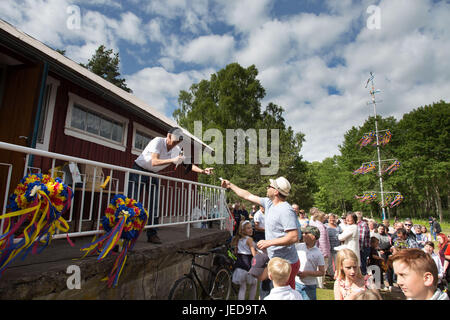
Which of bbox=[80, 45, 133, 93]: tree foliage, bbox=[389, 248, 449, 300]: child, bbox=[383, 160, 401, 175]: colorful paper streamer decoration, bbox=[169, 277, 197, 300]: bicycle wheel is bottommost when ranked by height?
bbox=[169, 277, 197, 300]: bicycle wheel

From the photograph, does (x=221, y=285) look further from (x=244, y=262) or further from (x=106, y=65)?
(x=106, y=65)

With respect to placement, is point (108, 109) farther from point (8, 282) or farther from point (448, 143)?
point (448, 143)

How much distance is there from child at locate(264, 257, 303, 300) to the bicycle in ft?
4.11

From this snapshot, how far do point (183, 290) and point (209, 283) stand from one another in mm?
1053

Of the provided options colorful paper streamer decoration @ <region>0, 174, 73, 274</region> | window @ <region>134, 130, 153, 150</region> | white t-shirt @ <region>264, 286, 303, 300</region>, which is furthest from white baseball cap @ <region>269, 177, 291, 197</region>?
window @ <region>134, 130, 153, 150</region>

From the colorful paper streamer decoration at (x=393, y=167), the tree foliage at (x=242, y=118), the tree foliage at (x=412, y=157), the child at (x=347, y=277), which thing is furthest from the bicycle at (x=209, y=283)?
the tree foliage at (x=412, y=157)

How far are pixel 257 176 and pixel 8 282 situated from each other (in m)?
23.7

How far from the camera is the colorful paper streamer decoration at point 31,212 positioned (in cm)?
164

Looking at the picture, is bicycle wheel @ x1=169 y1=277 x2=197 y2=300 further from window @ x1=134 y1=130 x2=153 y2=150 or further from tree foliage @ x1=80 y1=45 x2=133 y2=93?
tree foliage @ x1=80 y1=45 x2=133 y2=93

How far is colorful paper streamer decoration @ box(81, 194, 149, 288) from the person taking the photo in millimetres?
2310

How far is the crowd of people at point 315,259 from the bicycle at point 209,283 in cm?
26

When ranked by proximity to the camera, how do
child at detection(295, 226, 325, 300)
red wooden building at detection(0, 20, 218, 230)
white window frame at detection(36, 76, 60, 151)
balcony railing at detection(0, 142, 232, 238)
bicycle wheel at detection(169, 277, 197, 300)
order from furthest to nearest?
white window frame at detection(36, 76, 60, 151) → red wooden building at detection(0, 20, 218, 230) → balcony railing at detection(0, 142, 232, 238) → child at detection(295, 226, 325, 300) → bicycle wheel at detection(169, 277, 197, 300)
